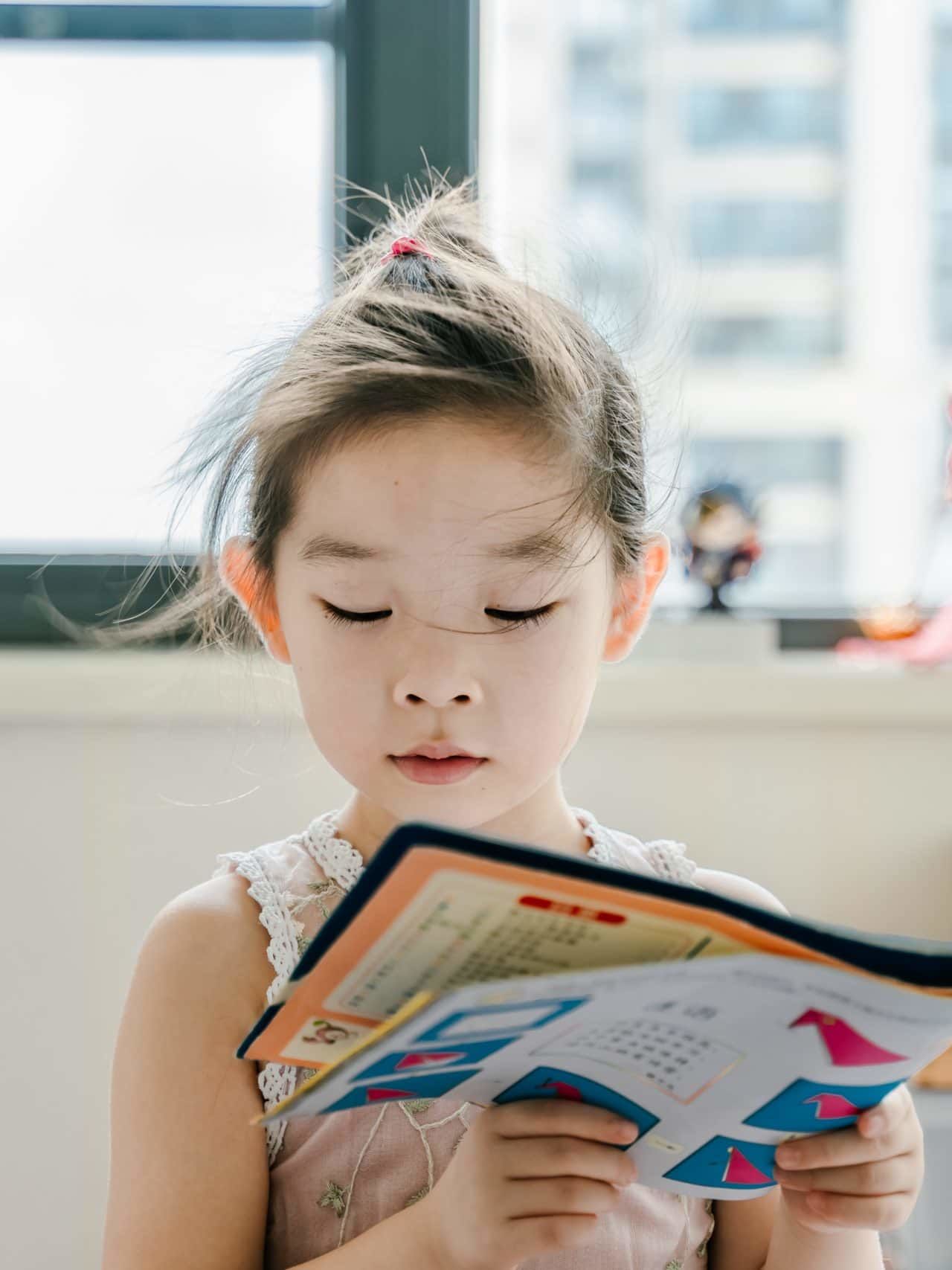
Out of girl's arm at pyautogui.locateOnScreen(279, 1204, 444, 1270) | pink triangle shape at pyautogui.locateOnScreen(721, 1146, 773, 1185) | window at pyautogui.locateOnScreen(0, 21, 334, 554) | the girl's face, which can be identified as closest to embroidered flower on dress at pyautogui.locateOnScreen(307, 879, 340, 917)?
the girl's face

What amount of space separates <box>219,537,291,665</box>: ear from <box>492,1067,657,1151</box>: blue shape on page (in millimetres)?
330

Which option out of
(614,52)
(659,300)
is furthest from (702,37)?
(659,300)

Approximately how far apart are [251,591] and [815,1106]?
437 millimetres

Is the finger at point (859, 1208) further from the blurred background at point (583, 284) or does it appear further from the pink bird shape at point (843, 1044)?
the blurred background at point (583, 284)

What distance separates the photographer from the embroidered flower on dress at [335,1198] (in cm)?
71

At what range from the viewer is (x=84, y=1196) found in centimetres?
120

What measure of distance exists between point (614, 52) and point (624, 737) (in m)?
0.78

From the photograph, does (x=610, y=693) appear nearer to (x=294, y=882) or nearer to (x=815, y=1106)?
(x=294, y=882)

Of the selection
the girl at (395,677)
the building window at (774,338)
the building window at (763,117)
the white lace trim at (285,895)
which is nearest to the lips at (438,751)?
the girl at (395,677)

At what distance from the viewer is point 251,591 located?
2.57ft

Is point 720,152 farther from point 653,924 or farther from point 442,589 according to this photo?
point 653,924

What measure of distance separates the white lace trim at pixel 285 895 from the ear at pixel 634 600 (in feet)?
0.44

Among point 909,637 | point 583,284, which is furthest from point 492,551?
point 909,637

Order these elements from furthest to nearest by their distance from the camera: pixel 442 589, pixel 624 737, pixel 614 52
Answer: pixel 614 52 → pixel 624 737 → pixel 442 589
